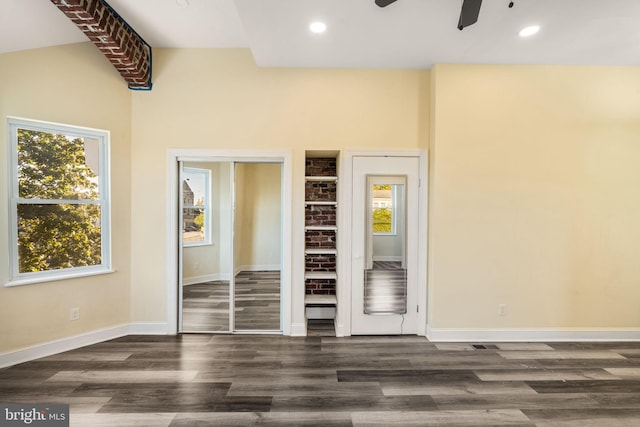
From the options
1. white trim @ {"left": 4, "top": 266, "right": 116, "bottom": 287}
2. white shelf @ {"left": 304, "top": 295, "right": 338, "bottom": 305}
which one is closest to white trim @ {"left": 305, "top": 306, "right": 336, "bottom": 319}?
white shelf @ {"left": 304, "top": 295, "right": 338, "bottom": 305}

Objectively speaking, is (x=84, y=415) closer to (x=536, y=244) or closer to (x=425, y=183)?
(x=425, y=183)

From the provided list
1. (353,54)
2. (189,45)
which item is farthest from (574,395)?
(189,45)

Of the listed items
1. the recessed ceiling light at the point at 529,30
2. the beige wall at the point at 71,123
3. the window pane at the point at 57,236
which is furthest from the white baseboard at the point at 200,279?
the recessed ceiling light at the point at 529,30

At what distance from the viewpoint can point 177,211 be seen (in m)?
3.46

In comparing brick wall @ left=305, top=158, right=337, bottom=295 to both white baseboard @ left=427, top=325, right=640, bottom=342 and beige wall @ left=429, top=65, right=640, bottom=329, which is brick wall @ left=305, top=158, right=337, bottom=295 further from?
white baseboard @ left=427, top=325, right=640, bottom=342

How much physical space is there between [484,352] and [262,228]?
2.72 m

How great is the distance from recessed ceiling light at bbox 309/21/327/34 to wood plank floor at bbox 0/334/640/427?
3081 millimetres

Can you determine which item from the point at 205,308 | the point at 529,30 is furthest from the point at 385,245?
the point at 529,30

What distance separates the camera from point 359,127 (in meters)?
3.42

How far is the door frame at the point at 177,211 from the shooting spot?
134 inches

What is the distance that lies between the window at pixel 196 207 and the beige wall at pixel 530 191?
102 inches

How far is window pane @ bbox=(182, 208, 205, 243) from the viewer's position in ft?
11.4

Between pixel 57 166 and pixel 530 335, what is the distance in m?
5.39

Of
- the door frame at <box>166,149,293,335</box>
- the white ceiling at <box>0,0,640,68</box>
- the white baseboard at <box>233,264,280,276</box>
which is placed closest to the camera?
the white ceiling at <box>0,0,640,68</box>
